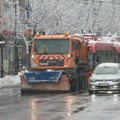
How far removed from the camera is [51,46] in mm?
33500

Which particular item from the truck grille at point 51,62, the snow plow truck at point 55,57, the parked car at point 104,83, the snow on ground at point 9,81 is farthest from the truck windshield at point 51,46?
the snow on ground at point 9,81

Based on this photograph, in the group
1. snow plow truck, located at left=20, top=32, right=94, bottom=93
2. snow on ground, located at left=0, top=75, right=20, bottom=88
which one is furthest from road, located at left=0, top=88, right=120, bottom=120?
snow on ground, located at left=0, top=75, right=20, bottom=88

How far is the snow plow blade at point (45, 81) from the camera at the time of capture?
31406 mm

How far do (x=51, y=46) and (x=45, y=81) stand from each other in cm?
274

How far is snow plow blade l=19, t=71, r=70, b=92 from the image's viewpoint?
103 feet

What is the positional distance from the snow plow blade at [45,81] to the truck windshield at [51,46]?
1.97 metres

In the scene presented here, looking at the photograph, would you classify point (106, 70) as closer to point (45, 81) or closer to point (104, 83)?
point (104, 83)

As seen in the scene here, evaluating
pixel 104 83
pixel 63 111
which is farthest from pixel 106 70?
pixel 63 111

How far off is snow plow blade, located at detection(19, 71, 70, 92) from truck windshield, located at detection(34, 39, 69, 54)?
6.45ft

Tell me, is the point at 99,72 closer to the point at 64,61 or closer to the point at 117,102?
the point at 64,61

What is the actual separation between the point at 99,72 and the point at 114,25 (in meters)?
48.1

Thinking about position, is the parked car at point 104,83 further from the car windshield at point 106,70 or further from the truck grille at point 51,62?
the truck grille at point 51,62

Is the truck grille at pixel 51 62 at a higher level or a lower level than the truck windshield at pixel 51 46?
lower

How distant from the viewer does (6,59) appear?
63188 mm
